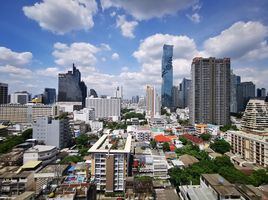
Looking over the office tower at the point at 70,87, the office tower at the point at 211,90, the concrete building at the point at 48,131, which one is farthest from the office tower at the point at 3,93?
the office tower at the point at 211,90

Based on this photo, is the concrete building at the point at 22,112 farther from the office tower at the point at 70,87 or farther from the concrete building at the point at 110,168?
the concrete building at the point at 110,168

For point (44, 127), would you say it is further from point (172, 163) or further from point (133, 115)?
point (133, 115)

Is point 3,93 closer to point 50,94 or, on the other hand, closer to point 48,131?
point 48,131

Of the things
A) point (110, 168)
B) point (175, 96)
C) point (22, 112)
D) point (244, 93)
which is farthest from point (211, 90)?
point (175, 96)

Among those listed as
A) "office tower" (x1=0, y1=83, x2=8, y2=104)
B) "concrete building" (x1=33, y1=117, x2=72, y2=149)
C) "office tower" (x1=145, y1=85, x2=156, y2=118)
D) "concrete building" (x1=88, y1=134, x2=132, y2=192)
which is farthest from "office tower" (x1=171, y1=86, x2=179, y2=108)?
"concrete building" (x1=88, y1=134, x2=132, y2=192)

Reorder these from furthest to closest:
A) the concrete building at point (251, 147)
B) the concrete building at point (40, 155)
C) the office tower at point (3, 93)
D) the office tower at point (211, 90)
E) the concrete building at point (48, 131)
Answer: the office tower at point (3, 93) < the office tower at point (211, 90) < the concrete building at point (48, 131) < the concrete building at point (251, 147) < the concrete building at point (40, 155)
